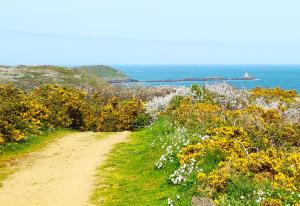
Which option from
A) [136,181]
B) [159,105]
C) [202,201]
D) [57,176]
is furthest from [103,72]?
[202,201]

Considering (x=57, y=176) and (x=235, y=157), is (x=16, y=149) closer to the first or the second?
(x=57, y=176)

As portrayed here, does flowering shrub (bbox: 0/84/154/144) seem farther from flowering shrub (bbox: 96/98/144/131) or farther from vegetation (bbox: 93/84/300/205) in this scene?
vegetation (bbox: 93/84/300/205)

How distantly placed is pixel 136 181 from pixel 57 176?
2.46 meters

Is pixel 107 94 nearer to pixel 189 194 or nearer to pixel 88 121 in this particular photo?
pixel 88 121

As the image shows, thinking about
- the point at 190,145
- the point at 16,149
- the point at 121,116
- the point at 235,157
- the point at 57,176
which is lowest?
the point at 121,116

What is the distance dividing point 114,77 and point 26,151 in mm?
151238

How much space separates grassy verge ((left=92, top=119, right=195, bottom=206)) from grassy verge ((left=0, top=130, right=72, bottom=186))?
2.94 meters

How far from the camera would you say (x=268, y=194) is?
10.0m

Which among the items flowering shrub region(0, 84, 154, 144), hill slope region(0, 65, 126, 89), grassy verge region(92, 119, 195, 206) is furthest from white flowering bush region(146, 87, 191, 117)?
hill slope region(0, 65, 126, 89)

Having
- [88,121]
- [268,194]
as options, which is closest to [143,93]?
[88,121]

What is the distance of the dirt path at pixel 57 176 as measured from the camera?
12.2 m

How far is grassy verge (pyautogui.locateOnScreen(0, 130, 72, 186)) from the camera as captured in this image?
15509 millimetres

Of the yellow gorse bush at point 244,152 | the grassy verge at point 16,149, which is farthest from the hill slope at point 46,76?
the yellow gorse bush at point 244,152

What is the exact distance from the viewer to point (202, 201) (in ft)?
33.2
